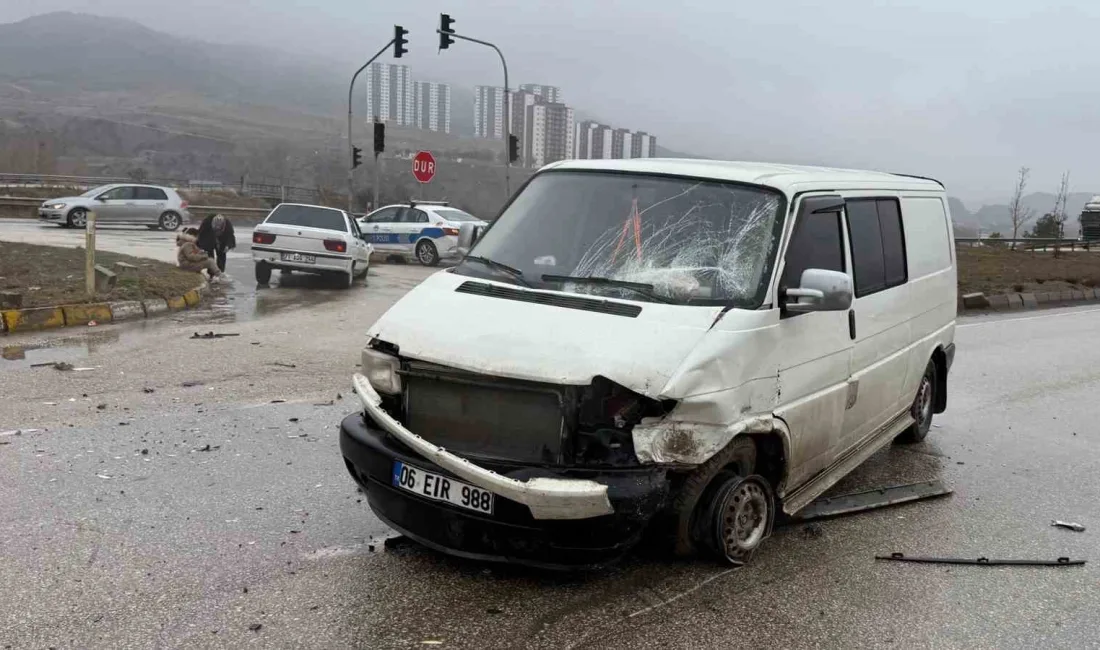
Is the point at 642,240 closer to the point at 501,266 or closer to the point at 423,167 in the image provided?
the point at 501,266

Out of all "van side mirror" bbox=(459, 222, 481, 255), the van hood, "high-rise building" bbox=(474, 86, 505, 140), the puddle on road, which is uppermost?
"high-rise building" bbox=(474, 86, 505, 140)

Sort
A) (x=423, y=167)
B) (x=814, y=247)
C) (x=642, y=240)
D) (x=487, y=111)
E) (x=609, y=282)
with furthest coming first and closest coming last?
(x=487, y=111), (x=423, y=167), (x=814, y=247), (x=642, y=240), (x=609, y=282)

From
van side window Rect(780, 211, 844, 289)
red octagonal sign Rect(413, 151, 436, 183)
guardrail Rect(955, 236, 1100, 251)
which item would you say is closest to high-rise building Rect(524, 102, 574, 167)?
guardrail Rect(955, 236, 1100, 251)

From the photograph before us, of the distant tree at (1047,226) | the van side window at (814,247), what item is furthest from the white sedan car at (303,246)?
the distant tree at (1047,226)

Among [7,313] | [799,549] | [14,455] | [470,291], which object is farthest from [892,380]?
[7,313]

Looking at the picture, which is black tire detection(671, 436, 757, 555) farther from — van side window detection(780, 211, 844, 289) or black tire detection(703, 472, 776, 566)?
van side window detection(780, 211, 844, 289)

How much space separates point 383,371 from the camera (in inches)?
157

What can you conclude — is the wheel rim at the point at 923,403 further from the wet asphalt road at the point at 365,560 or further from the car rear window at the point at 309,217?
the car rear window at the point at 309,217

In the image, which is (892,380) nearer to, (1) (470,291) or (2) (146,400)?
(1) (470,291)

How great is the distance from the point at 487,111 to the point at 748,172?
188 meters

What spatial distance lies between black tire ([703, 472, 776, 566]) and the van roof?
1.52 meters

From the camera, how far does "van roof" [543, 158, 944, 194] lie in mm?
4566

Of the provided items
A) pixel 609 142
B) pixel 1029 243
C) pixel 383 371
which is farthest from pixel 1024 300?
pixel 609 142

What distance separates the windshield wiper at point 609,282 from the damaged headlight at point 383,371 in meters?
0.87
